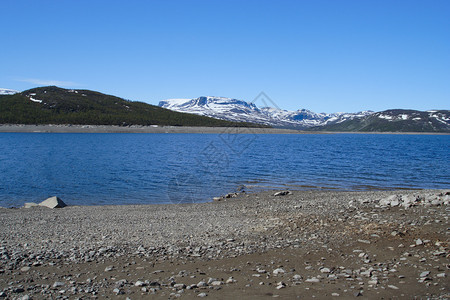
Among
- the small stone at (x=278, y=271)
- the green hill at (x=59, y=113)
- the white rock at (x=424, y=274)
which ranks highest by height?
the green hill at (x=59, y=113)

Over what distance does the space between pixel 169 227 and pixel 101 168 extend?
1055 inches

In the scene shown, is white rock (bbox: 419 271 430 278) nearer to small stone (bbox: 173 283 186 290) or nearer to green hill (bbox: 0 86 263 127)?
small stone (bbox: 173 283 186 290)

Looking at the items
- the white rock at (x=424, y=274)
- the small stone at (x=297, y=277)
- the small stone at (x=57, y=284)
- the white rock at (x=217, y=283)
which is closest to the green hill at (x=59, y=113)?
the small stone at (x=57, y=284)

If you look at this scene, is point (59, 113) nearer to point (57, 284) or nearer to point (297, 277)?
point (57, 284)

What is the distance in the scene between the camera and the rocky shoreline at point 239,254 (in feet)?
24.1

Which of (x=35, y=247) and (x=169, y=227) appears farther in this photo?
(x=169, y=227)

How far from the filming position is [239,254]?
957 centimetres

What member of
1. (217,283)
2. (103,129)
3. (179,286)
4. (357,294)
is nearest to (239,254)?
(217,283)

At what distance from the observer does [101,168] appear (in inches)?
1473

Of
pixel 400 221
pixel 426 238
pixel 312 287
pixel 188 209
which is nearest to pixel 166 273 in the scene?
pixel 312 287

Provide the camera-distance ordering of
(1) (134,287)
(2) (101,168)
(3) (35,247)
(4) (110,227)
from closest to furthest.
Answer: (1) (134,287) < (3) (35,247) < (4) (110,227) < (2) (101,168)

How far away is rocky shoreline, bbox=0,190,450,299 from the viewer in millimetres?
7352

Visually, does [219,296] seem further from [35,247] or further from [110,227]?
[110,227]

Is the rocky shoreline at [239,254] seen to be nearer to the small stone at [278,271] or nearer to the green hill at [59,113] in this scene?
the small stone at [278,271]
